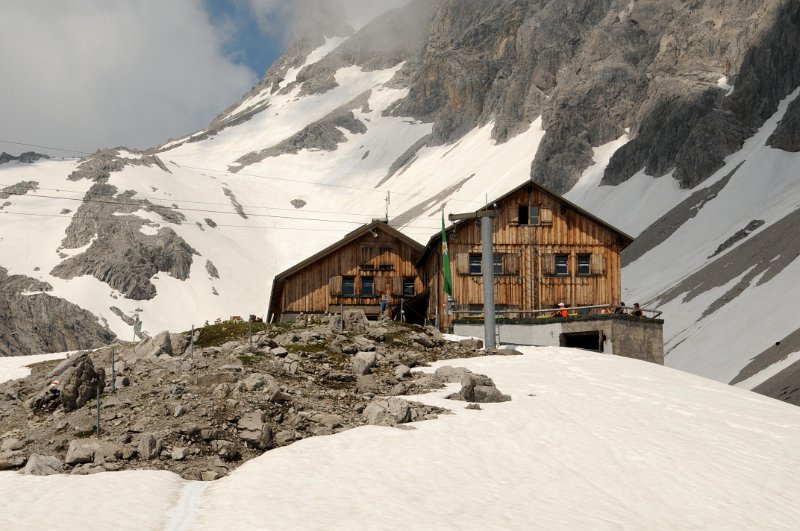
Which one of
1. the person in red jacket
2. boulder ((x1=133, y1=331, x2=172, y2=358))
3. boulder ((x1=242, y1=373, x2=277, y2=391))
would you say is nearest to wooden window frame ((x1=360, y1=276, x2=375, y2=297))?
the person in red jacket

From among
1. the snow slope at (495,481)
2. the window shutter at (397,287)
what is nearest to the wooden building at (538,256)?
the window shutter at (397,287)

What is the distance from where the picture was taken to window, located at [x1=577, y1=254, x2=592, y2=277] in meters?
50.9

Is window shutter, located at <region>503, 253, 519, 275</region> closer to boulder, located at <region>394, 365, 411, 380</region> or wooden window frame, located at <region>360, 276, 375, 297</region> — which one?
wooden window frame, located at <region>360, 276, 375, 297</region>

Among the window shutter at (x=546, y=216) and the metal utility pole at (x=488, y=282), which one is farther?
the window shutter at (x=546, y=216)

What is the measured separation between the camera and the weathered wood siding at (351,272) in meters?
55.7

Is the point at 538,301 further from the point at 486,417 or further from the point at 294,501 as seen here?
the point at 294,501

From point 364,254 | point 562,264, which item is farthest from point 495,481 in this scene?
point 364,254

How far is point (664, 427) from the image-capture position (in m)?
24.5

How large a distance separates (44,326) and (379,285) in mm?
71113

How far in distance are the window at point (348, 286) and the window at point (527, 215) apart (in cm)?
1217

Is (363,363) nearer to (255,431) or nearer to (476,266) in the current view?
(255,431)

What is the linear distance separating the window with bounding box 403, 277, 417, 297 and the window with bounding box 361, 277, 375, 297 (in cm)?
219

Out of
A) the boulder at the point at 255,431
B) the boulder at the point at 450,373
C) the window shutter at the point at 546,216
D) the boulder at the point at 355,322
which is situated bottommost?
the boulder at the point at 255,431

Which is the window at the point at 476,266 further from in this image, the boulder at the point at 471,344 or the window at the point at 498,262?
the boulder at the point at 471,344
